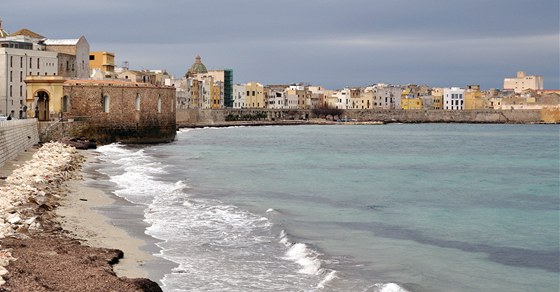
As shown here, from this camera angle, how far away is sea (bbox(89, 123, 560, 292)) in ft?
40.1

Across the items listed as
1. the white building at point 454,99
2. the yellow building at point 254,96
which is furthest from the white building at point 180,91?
the white building at point 454,99

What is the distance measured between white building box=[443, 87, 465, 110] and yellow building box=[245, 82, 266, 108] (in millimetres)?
40068

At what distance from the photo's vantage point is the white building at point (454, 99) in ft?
532

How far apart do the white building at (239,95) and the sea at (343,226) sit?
4275 inches

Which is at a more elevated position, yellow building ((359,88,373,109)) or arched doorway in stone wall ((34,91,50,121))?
yellow building ((359,88,373,109))

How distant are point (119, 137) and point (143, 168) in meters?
19.8

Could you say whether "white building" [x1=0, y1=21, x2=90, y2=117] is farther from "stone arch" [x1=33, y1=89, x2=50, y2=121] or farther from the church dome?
the church dome

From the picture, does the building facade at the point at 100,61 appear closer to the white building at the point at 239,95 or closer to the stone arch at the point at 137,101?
the stone arch at the point at 137,101

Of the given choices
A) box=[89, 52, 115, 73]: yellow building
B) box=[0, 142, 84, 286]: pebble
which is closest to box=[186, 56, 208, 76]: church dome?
box=[89, 52, 115, 73]: yellow building

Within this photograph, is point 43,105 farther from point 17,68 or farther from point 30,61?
point 30,61

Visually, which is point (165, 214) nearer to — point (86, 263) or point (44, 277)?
point (86, 263)

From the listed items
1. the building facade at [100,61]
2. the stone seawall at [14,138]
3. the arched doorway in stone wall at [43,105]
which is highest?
the building facade at [100,61]

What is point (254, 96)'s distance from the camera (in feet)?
484

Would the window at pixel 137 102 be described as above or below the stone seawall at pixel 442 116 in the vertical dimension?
above
